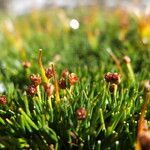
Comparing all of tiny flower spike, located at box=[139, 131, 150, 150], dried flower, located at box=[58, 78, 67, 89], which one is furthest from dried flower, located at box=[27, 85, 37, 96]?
tiny flower spike, located at box=[139, 131, 150, 150]

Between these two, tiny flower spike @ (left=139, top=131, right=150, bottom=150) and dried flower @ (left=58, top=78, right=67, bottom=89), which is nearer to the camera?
tiny flower spike @ (left=139, top=131, right=150, bottom=150)

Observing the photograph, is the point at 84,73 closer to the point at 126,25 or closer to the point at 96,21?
the point at 126,25

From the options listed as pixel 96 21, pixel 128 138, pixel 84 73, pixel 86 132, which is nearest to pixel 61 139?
pixel 86 132

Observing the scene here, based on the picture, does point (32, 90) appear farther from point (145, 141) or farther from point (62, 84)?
point (145, 141)

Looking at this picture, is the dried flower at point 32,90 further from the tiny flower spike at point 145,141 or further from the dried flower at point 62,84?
the tiny flower spike at point 145,141

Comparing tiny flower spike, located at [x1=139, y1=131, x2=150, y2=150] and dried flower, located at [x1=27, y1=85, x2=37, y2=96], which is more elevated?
dried flower, located at [x1=27, y1=85, x2=37, y2=96]

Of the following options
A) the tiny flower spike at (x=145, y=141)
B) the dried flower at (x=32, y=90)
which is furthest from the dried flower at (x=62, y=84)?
the tiny flower spike at (x=145, y=141)

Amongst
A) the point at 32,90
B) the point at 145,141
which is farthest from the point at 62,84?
the point at 145,141

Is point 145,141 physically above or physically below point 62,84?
below

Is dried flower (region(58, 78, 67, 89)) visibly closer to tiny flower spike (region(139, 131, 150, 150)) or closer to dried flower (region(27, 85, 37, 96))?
dried flower (region(27, 85, 37, 96))

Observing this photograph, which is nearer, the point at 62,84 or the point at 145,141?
the point at 145,141

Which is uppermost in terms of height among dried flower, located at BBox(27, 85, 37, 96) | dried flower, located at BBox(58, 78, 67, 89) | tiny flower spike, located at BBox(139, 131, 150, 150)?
dried flower, located at BBox(58, 78, 67, 89)
